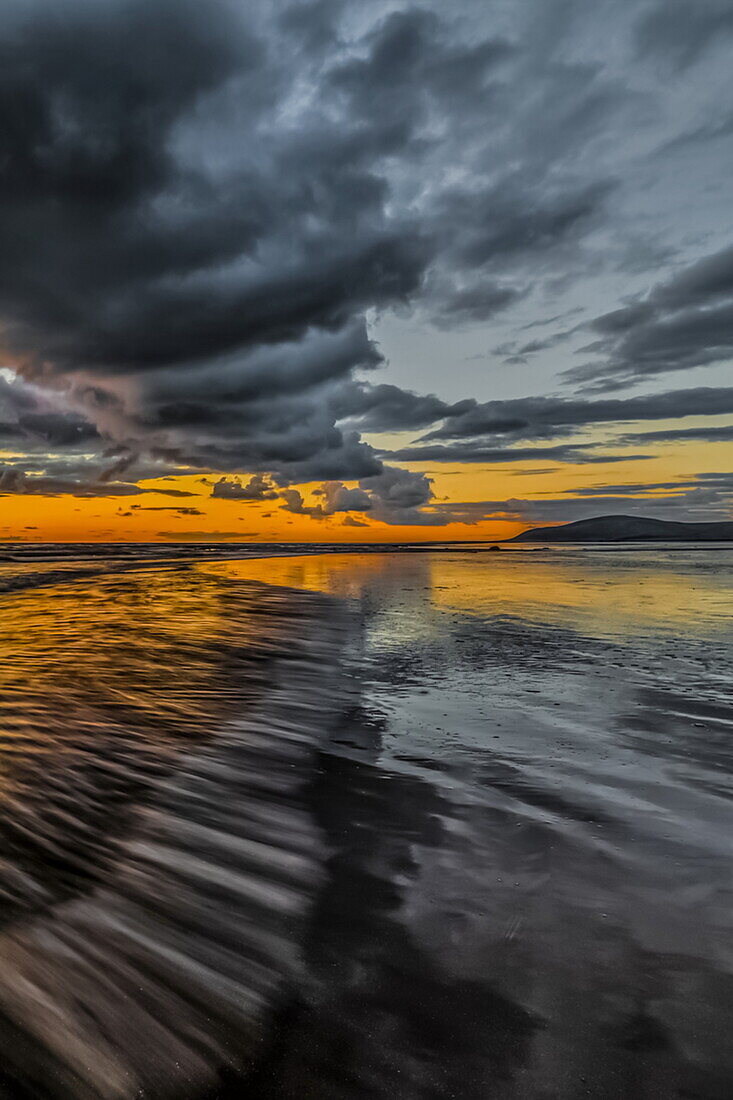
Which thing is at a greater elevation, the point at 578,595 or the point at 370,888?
the point at 370,888

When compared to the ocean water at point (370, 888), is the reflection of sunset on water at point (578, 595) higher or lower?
lower

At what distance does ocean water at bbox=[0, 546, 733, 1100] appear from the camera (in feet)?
8.44

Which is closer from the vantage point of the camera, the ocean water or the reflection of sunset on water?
the ocean water

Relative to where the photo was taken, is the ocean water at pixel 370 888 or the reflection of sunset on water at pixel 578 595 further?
the reflection of sunset on water at pixel 578 595

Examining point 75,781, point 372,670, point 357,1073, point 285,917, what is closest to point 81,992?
point 285,917

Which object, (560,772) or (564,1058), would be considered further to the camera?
(560,772)

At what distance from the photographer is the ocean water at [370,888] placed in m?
2.57

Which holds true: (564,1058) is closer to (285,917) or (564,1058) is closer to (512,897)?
(512,897)

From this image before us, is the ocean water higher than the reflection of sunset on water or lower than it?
higher

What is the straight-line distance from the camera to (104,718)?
7.84 metres

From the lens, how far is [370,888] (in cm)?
387

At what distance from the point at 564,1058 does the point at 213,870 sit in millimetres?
2570

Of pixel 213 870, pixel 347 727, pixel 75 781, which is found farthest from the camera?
pixel 347 727

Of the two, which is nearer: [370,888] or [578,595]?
[370,888]
